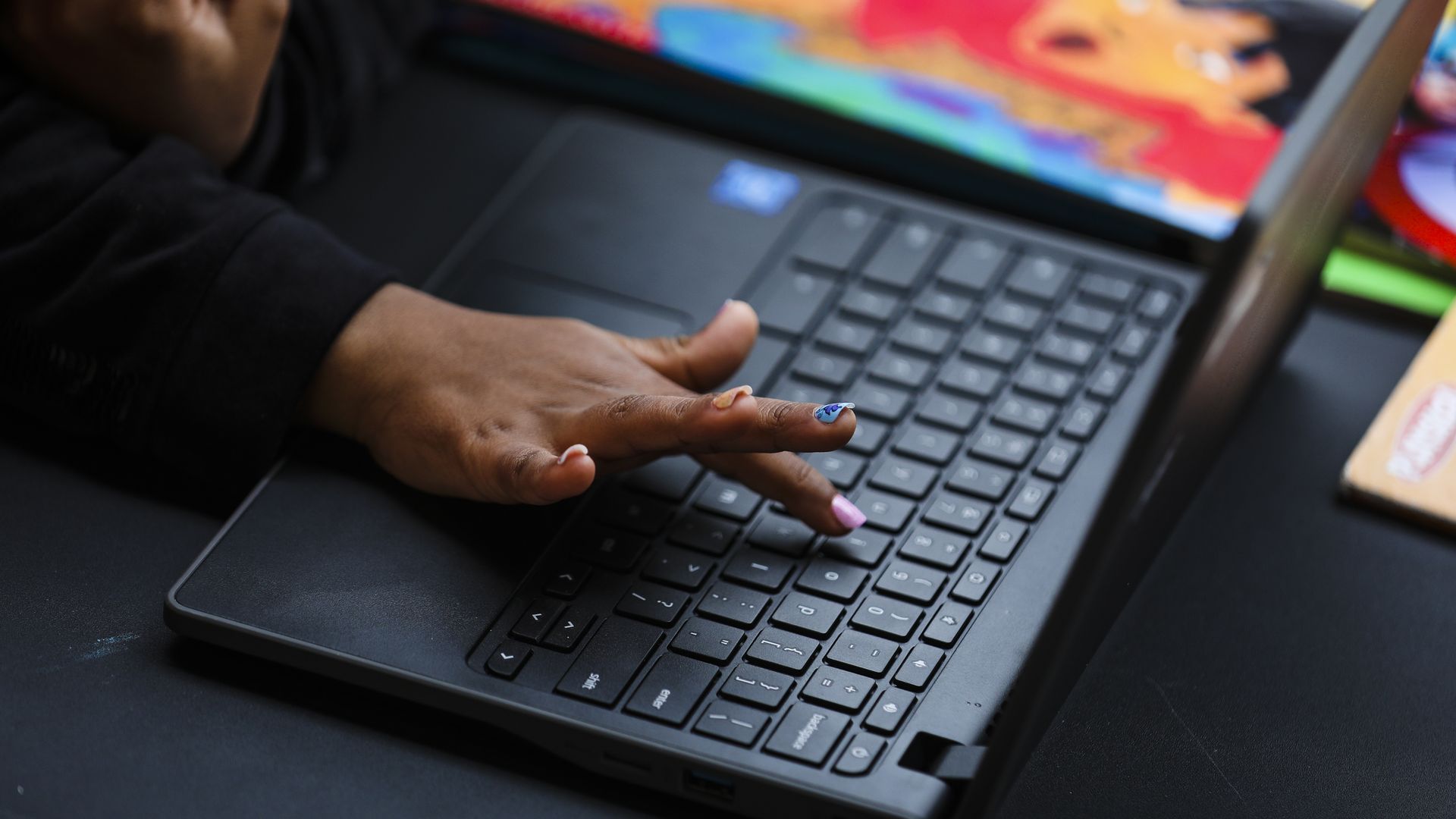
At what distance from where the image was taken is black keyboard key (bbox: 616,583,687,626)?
1.96 feet

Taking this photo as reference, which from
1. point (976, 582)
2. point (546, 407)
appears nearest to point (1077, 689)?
point (976, 582)

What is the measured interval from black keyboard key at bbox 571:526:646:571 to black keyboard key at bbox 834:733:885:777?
13 centimetres

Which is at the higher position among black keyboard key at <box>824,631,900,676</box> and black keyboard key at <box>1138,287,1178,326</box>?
black keyboard key at <box>1138,287,1178,326</box>

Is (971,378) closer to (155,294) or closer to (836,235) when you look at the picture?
(836,235)

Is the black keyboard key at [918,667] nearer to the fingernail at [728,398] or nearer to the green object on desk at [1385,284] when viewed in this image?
the fingernail at [728,398]

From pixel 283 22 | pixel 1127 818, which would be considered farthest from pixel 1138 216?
pixel 283 22

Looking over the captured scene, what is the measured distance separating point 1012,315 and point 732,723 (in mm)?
303

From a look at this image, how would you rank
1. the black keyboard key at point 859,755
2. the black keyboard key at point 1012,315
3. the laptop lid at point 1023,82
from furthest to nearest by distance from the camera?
the laptop lid at point 1023,82 < the black keyboard key at point 1012,315 < the black keyboard key at point 859,755

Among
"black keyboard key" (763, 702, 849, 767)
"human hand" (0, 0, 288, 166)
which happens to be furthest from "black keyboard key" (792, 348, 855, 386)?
"human hand" (0, 0, 288, 166)

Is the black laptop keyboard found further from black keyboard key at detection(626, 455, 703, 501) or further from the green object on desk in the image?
the green object on desk

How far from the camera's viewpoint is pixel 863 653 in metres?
0.58

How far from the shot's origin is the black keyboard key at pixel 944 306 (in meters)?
0.75

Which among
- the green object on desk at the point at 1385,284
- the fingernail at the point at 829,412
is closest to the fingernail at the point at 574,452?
the fingernail at the point at 829,412

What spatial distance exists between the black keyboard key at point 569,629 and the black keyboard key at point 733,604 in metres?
0.05
